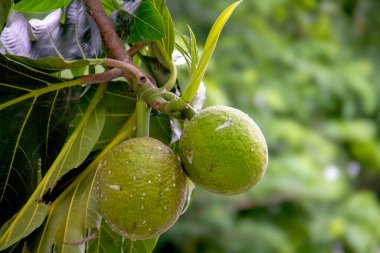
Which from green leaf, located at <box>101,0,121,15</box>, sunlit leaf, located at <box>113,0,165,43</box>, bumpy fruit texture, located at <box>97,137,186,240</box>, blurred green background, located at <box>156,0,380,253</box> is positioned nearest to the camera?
bumpy fruit texture, located at <box>97,137,186,240</box>

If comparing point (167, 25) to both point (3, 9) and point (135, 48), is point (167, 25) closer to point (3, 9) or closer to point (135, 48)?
point (135, 48)

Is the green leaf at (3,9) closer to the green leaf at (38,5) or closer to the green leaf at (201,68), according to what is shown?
the green leaf at (38,5)

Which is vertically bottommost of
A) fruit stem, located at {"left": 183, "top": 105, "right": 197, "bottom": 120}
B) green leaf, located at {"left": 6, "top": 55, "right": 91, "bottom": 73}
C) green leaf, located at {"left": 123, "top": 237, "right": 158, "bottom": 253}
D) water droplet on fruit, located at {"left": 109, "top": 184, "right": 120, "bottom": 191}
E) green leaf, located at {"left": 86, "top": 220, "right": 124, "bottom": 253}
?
green leaf, located at {"left": 123, "top": 237, "right": 158, "bottom": 253}

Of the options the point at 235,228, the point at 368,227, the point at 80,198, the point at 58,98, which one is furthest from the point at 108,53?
the point at 368,227

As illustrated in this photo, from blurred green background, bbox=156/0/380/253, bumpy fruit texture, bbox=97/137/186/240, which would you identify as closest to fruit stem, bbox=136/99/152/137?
bumpy fruit texture, bbox=97/137/186/240

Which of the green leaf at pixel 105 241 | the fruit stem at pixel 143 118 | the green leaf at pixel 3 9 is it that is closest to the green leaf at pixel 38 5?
the green leaf at pixel 3 9

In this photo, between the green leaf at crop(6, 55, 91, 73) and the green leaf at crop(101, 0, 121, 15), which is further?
the green leaf at crop(101, 0, 121, 15)

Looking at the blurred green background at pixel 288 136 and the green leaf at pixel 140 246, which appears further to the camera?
the blurred green background at pixel 288 136

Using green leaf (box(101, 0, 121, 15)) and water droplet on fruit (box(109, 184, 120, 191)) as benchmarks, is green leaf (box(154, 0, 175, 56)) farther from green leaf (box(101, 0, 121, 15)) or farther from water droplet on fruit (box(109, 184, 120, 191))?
water droplet on fruit (box(109, 184, 120, 191))
